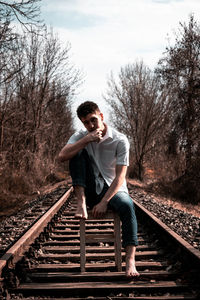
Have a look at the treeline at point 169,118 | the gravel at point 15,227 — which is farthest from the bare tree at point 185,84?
the gravel at point 15,227

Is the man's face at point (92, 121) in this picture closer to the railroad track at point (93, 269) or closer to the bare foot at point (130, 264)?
the bare foot at point (130, 264)

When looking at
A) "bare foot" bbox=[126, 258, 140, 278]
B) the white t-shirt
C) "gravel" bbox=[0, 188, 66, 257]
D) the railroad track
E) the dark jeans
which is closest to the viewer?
the railroad track

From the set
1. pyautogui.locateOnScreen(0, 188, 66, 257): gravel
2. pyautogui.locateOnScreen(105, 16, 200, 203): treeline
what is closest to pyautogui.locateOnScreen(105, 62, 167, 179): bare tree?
pyautogui.locateOnScreen(105, 16, 200, 203): treeline

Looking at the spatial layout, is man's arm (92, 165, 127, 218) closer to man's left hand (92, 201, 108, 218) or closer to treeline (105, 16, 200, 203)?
man's left hand (92, 201, 108, 218)

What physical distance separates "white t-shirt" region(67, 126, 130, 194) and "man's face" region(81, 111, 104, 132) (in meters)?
0.12

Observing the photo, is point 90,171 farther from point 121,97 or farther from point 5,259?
point 121,97

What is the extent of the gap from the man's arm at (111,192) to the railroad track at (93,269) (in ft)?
1.80

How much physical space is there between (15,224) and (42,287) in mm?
3560

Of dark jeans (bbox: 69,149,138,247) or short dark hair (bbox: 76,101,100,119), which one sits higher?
short dark hair (bbox: 76,101,100,119)

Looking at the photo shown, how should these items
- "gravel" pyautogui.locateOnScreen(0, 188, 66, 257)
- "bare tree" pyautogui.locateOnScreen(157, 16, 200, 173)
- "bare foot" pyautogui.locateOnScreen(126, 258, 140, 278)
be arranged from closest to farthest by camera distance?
"bare foot" pyautogui.locateOnScreen(126, 258, 140, 278)
"gravel" pyautogui.locateOnScreen(0, 188, 66, 257)
"bare tree" pyautogui.locateOnScreen(157, 16, 200, 173)

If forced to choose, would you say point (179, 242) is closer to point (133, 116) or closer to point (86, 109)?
point (86, 109)

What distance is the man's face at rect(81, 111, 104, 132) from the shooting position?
3.52 m

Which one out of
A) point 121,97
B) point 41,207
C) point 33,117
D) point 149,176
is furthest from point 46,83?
point 41,207

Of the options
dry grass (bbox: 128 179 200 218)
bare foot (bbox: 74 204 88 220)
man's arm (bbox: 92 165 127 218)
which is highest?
man's arm (bbox: 92 165 127 218)
